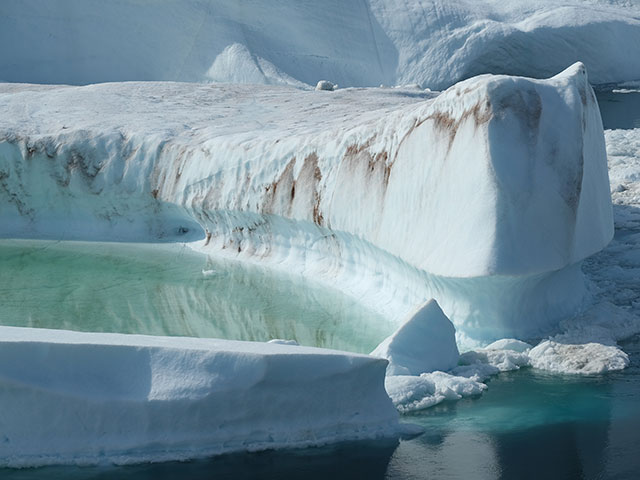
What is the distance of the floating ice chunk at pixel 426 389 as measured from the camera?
474 centimetres

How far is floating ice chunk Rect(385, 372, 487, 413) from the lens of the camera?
474 cm

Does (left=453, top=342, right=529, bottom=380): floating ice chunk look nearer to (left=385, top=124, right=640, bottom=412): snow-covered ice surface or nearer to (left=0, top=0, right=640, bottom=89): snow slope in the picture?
(left=385, top=124, right=640, bottom=412): snow-covered ice surface

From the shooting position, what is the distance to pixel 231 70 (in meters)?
14.3

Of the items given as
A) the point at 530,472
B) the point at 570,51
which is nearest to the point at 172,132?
the point at 530,472

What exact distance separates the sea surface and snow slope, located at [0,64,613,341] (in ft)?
1.07

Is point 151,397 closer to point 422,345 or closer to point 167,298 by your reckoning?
point 422,345

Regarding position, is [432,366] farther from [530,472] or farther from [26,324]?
[26,324]

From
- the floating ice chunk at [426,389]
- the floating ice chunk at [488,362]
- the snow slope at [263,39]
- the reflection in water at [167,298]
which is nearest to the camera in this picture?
the floating ice chunk at [426,389]

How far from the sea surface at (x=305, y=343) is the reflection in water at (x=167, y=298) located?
13 millimetres

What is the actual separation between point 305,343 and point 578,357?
1603mm

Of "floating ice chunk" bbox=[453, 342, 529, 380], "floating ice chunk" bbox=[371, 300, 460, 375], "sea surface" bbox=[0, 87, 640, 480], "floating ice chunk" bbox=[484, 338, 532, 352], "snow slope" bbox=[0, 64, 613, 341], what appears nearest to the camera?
"sea surface" bbox=[0, 87, 640, 480]

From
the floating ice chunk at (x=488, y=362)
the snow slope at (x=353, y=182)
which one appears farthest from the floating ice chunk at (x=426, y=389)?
the snow slope at (x=353, y=182)

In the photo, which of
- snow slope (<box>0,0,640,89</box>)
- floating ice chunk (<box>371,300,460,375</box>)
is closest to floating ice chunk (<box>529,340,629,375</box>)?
floating ice chunk (<box>371,300,460,375</box>)

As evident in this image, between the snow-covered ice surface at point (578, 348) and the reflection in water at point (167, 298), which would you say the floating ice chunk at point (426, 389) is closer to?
the snow-covered ice surface at point (578, 348)
